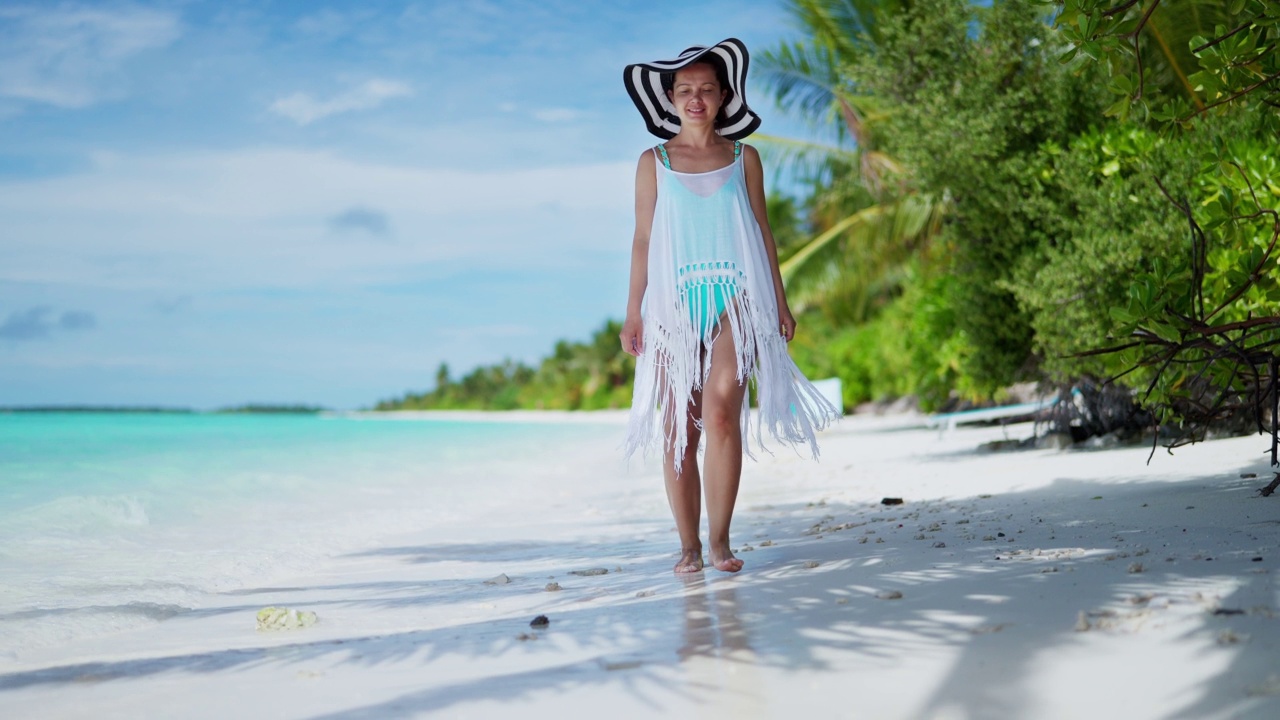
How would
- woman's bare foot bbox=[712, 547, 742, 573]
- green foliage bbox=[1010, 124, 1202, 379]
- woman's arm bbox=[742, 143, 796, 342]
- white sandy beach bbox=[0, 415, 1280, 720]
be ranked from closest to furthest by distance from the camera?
white sandy beach bbox=[0, 415, 1280, 720] < woman's bare foot bbox=[712, 547, 742, 573] < woman's arm bbox=[742, 143, 796, 342] < green foliage bbox=[1010, 124, 1202, 379]

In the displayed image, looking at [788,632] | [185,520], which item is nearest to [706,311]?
[788,632]

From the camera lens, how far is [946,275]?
11.0 meters

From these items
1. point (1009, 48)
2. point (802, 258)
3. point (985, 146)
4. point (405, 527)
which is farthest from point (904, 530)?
point (802, 258)

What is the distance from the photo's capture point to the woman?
389 cm

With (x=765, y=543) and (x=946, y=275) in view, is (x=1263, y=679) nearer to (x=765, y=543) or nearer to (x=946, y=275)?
(x=765, y=543)

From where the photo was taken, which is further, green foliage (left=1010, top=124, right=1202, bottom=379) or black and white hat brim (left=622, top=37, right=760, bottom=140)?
green foliage (left=1010, top=124, right=1202, bottom=379)

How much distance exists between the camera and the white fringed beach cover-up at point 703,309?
12.9ft

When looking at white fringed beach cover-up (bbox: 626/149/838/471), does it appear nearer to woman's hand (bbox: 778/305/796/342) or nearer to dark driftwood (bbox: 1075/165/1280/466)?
woman's hand (bbox: 778/305/796/342)

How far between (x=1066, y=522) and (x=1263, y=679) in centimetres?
251

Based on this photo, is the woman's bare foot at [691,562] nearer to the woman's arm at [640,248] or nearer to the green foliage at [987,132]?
the woman's arm at [640,248]

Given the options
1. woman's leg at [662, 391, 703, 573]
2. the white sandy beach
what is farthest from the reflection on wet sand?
woman's leg at [662, 391, 703, 573]

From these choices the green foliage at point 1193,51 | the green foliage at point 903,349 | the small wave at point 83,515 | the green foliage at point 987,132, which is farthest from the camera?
the green foliage at point 903,349

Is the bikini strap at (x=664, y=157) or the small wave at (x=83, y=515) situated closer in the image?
the bikini strap at (x=664, y=157)

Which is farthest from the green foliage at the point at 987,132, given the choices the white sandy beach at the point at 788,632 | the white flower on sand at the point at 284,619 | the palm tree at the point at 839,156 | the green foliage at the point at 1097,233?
the white flower on sand at the point at 284,619
